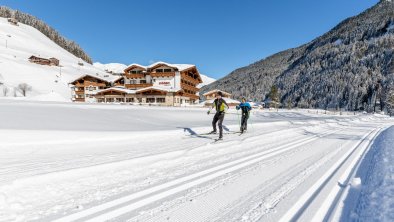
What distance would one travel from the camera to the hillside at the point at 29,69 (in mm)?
76125

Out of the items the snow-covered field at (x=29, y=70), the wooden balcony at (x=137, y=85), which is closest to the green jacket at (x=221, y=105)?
the snow-covered field at (x=29, y=70)

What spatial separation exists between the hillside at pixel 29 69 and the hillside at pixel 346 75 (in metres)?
85.7

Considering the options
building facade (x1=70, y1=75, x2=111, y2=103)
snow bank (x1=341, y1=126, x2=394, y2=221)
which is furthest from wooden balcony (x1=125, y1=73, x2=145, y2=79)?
snow bank (x1=341, y1=126, x2=394, y2=221)

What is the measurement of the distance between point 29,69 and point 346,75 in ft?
430

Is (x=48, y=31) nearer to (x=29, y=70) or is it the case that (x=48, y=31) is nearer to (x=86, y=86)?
(x=29, y=70)

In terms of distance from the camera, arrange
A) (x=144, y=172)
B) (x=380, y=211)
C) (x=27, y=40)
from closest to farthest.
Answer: (x=380, y=211) → (x=144, y=172) → (x=27, y=40)

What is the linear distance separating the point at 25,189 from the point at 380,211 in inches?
210

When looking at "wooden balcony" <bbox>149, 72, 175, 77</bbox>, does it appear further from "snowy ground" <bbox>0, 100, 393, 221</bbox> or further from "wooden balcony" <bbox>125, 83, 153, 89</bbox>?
"snowy ground" <bbox>0, 100, 393, 221</bbox>

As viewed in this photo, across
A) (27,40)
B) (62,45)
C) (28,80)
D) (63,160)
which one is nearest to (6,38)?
(27,40)

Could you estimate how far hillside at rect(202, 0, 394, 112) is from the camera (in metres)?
116

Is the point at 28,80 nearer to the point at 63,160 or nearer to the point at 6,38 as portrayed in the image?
the point at 6,38

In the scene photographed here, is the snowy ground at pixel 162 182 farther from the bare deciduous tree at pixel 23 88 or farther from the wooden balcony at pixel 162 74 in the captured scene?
the bare deciduous tree at pixel 23 88

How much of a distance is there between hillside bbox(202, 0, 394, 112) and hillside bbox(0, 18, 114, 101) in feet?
281

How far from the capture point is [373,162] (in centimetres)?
748
